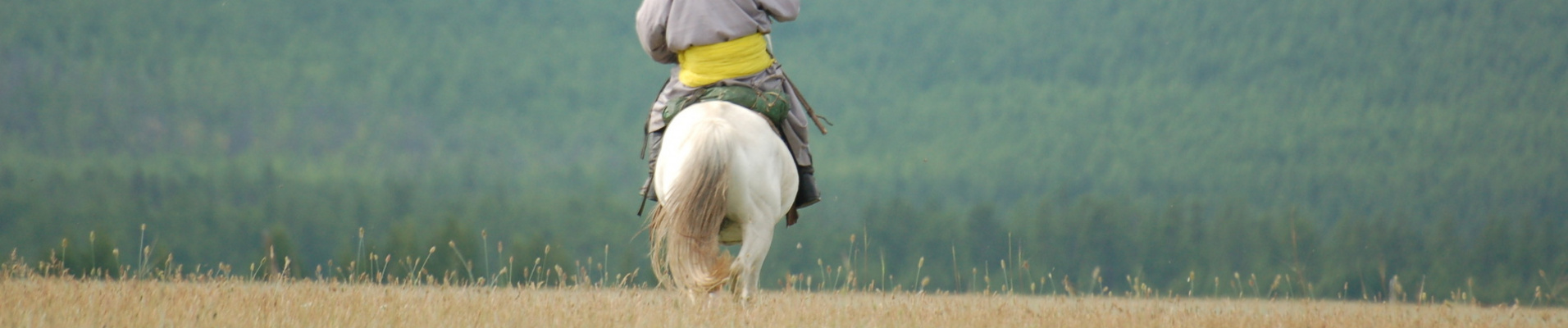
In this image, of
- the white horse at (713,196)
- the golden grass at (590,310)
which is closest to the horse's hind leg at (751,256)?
the white horse at (713,196)

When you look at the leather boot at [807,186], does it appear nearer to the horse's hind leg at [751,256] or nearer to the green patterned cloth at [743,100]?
the green patterned cloth at [743,100]

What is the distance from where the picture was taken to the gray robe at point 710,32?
6.23 metres

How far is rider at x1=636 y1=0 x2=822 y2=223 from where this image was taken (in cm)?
623

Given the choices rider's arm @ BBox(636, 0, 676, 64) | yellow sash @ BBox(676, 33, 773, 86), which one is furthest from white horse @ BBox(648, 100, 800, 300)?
rider's arm @ BBox(636, 0, 676, 64)

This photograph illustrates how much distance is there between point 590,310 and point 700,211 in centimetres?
65

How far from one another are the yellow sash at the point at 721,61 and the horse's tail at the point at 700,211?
2.00ft

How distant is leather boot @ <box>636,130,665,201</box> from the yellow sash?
296 millimetres

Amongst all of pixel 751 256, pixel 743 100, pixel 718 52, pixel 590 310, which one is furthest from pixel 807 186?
pixel 590 310

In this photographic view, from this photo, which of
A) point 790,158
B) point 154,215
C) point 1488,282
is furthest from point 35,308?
point 154,215

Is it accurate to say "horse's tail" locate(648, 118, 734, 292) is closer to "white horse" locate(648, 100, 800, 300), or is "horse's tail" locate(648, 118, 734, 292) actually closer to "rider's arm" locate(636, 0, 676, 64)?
"white horse" locate(648, 100, 800, 300)

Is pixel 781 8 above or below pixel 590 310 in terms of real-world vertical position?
above

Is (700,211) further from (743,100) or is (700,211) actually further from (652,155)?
(652,155)

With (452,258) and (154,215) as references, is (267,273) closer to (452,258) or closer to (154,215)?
(452,258)

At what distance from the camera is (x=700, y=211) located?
5578 millimetres
